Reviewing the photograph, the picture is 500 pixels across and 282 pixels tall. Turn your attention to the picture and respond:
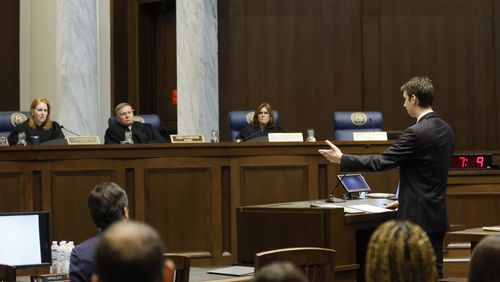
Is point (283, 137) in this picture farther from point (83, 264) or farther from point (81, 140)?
point (83, 264)

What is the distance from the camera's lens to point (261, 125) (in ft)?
29.6

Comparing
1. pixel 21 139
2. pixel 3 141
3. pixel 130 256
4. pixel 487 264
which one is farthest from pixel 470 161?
pixel 130 256

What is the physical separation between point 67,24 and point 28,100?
2.16 metres

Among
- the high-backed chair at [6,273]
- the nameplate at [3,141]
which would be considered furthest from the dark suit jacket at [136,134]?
the high-backed chair at [6,273]

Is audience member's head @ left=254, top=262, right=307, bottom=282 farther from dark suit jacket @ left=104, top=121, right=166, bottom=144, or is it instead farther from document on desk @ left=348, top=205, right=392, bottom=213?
dark suit jacket @ left=104, top=121, right=166, bottom=144

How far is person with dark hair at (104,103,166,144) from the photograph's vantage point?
8.52 meters

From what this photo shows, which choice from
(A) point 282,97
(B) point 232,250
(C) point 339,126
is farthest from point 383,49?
(B) point 232,250

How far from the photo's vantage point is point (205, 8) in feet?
35.3

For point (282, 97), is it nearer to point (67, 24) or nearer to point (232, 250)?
point (67, 24)

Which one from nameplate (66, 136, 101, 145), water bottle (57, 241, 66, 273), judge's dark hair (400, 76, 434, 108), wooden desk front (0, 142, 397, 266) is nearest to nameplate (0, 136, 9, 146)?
wooden desk front (0, 142, 397, 266)

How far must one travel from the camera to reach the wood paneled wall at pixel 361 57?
1121 cm

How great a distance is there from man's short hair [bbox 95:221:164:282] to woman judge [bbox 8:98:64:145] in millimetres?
6711

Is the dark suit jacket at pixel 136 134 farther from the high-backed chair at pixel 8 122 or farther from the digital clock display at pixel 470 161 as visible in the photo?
the digital clock display at pixel 470 161

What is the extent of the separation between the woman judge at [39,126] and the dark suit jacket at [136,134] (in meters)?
0.46
